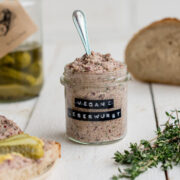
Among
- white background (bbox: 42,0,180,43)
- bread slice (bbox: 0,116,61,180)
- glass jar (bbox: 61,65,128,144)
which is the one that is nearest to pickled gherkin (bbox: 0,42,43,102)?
glass jar (bbox: 61,65,128,144)

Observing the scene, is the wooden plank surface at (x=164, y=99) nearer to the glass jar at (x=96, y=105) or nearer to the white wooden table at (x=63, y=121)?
the white wooden table at (x=63, y=121)

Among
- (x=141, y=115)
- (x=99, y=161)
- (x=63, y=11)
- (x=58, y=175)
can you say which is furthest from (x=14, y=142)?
(x=63, y=11)

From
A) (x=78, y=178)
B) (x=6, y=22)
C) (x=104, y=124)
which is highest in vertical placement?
(x=6, y=22)

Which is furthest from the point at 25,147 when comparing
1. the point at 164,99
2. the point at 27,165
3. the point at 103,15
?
the point at 103,15

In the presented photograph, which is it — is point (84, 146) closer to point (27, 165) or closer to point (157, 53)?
point (27, 165)

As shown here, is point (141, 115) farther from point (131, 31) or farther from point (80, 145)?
point (131, 31)

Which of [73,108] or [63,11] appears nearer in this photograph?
[73,108]
